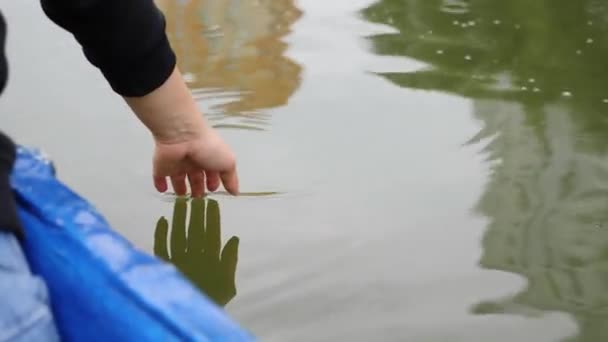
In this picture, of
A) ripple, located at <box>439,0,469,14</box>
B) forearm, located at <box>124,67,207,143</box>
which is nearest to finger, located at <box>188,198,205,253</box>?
forearm, located at <box>124,67,207,143</box>

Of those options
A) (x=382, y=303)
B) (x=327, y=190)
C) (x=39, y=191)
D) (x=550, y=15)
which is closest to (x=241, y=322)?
(x=382, y=303)

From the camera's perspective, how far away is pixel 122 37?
0.75 metres

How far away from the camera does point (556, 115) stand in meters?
1.46

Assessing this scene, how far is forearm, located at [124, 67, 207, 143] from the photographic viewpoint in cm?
80

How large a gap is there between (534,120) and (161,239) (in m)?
0.63

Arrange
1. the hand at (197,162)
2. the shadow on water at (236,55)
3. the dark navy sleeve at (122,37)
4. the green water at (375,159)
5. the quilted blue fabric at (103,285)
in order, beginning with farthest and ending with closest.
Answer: the shadow on water at (236,55)
the green water at (375,159)
the hand at (197,162)
the dark navy sleeve at (122,37)
the quilted blue fabric at (103,285)

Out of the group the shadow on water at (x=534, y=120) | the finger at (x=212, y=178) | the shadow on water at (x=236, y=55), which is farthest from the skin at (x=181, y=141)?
the shadow on water at (x=236, y=55)

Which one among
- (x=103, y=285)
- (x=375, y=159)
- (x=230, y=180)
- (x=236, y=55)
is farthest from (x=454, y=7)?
(x=103, y=285)

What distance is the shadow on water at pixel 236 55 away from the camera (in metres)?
1.53

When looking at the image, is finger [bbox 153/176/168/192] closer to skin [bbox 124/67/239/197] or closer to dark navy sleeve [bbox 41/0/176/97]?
skin [bbox 124/67/239/197]

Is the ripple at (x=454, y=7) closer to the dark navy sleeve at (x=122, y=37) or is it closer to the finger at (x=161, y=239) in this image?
the finger at (x=161, y=239)

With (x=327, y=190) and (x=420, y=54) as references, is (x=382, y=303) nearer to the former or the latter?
(x=327, y=190)

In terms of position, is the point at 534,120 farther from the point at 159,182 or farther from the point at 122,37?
the point at 122,37

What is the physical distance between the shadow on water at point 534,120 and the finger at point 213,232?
1.05 feet
